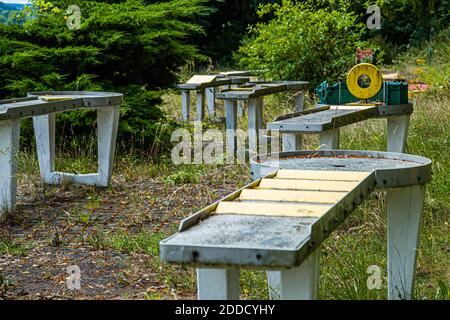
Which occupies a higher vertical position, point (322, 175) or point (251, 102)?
point (251, 102)

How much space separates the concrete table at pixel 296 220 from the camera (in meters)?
2.69

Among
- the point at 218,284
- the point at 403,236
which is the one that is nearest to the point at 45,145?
the point at 403,236

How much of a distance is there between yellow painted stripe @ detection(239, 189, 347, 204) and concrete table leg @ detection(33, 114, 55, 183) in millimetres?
4893

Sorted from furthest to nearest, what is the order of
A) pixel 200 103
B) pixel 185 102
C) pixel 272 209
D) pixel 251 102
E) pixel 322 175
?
pixel 185 102
pixel 200 103
pixel 251 102
pixel 322 175
pixel 272 209

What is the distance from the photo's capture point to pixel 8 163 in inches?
264

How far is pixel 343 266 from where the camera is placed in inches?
193

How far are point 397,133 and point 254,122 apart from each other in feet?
9.37

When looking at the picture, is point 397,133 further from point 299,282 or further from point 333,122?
point 299,282

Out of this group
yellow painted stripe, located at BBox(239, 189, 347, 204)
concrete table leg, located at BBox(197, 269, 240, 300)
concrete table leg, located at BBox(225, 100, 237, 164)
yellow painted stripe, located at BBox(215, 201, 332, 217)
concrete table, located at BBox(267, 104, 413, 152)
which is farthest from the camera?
concrete table leg, located at BBox(225, 100, 237, 164)

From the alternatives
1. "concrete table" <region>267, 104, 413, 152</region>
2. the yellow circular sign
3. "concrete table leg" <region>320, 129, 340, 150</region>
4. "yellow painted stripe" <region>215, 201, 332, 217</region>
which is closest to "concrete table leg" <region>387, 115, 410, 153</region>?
"concrete table" <region>267, 104, 413, 152</region>

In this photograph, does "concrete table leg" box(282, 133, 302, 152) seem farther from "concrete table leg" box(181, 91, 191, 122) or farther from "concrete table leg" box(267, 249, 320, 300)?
"concrete table leg" box(181, 91, 191, 122)

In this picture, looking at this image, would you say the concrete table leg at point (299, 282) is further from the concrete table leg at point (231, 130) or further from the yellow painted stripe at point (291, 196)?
the concrete table leg at point (231, 130)

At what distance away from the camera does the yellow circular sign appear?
720 centimetres

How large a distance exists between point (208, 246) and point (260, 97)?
26.4 ft
